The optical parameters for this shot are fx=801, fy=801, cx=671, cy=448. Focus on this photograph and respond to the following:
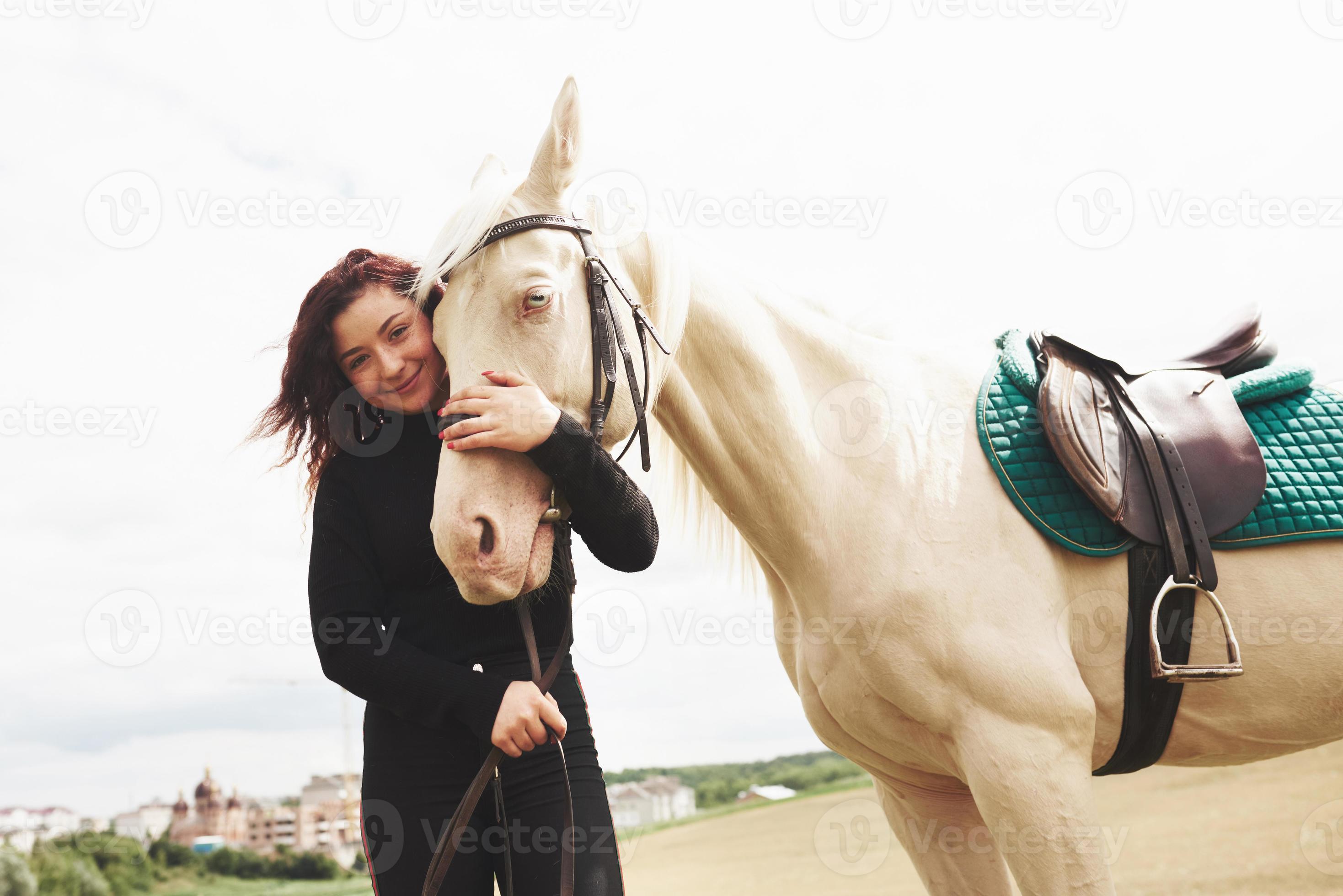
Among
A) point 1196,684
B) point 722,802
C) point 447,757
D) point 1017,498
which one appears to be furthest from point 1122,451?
point 722,802

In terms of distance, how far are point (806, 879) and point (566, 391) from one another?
9959mm

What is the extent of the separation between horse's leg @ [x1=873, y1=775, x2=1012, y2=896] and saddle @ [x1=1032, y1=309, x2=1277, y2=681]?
0.61m

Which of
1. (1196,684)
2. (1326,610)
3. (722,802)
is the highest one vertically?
(1326,610)

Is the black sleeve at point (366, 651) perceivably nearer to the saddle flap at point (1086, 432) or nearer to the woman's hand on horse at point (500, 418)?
the woman's hand on horse at point (500, 418)

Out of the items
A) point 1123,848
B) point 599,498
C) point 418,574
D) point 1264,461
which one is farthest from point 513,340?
point 1123,848

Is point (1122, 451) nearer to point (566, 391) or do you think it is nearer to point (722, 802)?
point (566, 391)

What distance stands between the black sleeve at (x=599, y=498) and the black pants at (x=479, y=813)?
292 millimetres

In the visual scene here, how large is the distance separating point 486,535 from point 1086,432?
1413 millimetres

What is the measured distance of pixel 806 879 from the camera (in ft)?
32.3

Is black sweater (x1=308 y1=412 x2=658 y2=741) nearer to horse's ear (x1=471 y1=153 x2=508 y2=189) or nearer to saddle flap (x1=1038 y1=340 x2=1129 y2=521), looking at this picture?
horse's ear (x1=471 y1=153 x2=508 y2=189)

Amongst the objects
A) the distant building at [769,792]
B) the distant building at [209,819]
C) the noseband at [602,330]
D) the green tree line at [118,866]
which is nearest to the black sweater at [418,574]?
the noseband at [602,330]

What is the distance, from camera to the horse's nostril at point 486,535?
4.94 feet

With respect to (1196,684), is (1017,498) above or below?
above

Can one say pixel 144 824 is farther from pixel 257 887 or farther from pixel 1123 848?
pixel 1123 848
